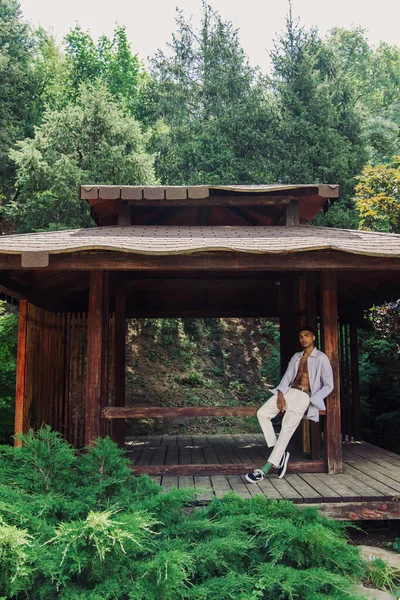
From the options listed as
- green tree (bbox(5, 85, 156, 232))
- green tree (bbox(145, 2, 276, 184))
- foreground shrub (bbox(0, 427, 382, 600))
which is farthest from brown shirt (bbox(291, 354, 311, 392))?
green tree (bbox(145, 2, 276, 184))

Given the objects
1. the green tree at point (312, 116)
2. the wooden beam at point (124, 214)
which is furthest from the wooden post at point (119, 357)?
the green tree at point (312, 116)

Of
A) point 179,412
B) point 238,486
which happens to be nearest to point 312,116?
point 179,412

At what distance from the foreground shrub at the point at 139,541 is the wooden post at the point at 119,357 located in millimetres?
2839

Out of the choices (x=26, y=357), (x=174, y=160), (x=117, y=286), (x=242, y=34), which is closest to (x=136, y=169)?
(x=174, y=160)

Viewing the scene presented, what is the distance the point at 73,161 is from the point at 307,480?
10411 mm

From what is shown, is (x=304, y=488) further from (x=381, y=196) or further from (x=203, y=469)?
(x=381, y=196)

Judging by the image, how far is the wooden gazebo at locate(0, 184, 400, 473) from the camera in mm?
4922

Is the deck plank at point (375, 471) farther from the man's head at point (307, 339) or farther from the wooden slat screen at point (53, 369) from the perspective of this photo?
the wooden slat screen at point (53, 369)

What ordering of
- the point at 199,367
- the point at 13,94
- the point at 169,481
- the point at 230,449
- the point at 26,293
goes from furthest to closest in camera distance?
1. the point at 13,94
2. the point at 199,367
3. the point at 230,449
4. the point at 26,293
5. the point at 169,481

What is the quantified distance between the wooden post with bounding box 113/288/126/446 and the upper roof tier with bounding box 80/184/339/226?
1112mm

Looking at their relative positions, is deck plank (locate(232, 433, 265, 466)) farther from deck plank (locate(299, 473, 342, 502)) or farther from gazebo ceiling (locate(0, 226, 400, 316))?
gazebo ceiling (locate(0, 226, 400, 316))

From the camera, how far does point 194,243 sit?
15.8ft

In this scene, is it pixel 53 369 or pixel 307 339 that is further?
pixel 53 369

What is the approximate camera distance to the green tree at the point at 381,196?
954 centimetres
